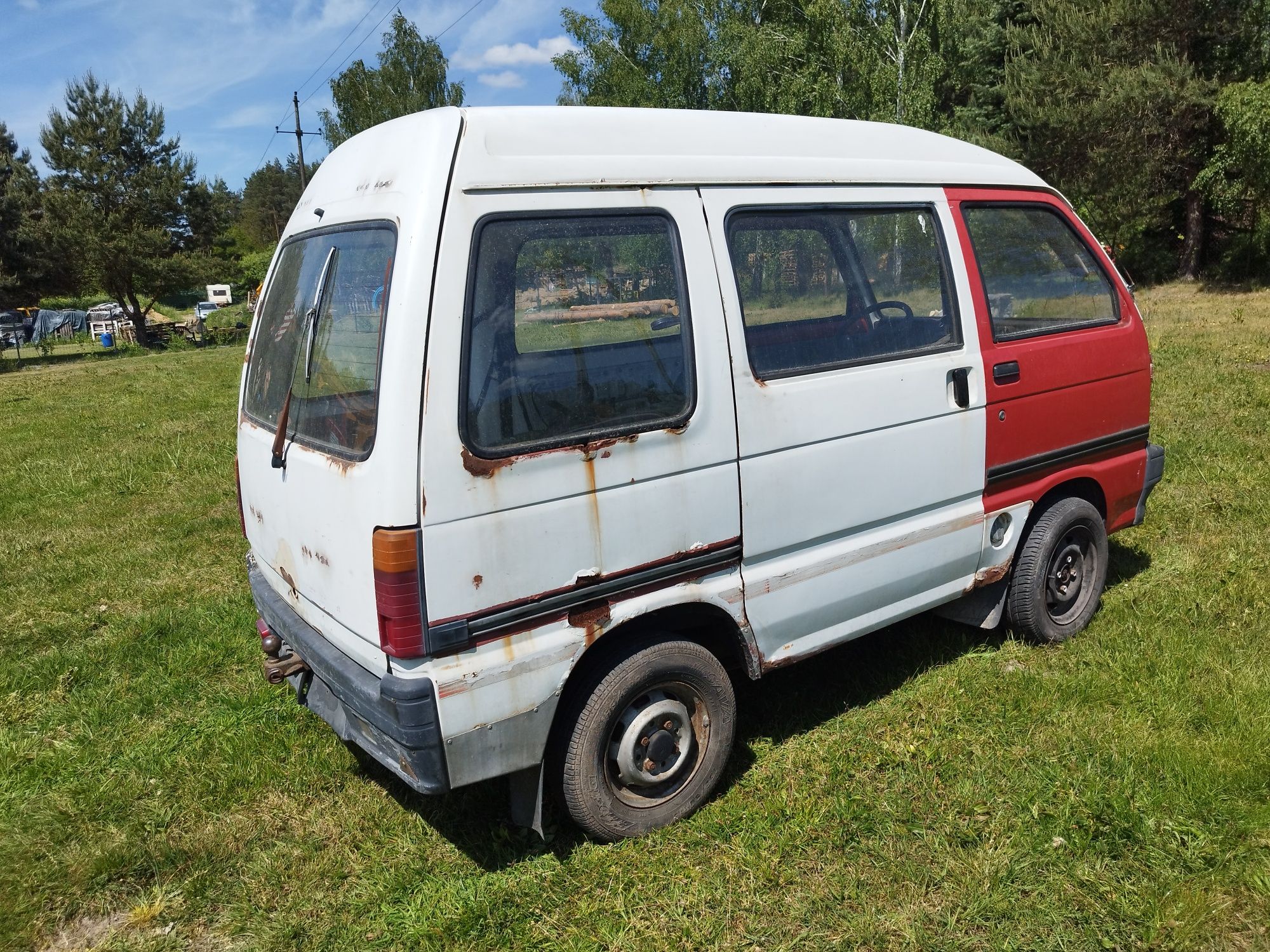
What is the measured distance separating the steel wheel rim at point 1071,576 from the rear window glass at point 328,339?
313 centimetres

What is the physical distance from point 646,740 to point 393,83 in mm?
40309

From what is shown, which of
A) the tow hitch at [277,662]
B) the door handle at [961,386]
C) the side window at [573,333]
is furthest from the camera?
the door handle at [961,386]

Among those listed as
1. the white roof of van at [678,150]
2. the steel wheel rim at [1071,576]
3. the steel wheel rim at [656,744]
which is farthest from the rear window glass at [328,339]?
the steel wheel rim at [1071,576]

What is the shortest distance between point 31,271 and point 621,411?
33.3m

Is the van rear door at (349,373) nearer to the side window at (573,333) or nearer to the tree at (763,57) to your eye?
the side window at (573,333)

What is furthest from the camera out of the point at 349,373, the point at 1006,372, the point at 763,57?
the point at 763,57

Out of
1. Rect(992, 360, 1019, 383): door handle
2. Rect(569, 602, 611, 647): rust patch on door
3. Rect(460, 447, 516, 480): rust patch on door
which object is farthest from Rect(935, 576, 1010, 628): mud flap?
Rect(460, 447, 516, 480): rust patch on door

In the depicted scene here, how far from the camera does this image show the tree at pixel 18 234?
2858 cm

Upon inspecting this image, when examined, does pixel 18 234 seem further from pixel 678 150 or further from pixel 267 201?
pixel 267 201

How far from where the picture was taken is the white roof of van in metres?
2.63

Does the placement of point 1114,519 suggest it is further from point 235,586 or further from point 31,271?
point 31,271

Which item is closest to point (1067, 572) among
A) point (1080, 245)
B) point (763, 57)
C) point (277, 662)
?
point (1080, 245)

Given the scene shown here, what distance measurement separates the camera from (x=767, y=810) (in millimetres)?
3232

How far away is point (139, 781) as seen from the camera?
11.6ft
